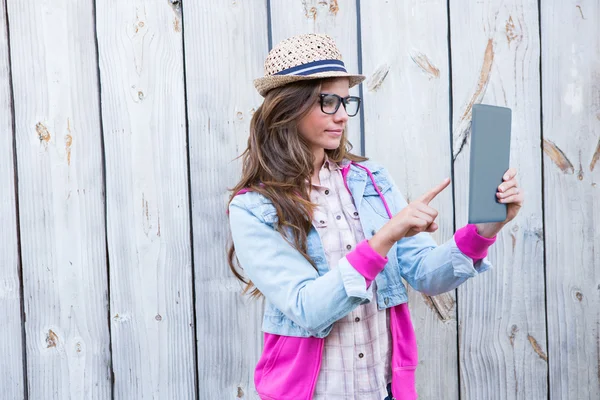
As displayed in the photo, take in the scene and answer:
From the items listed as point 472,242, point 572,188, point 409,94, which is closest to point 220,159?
point 409,94

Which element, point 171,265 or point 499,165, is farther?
point 171,265

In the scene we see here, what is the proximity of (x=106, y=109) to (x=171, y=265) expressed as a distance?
21.5 inches

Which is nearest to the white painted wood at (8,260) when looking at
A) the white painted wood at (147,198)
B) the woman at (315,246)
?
the white painted wood at (147,198)

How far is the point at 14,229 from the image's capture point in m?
1.90

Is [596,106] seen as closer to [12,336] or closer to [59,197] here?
[59,197]

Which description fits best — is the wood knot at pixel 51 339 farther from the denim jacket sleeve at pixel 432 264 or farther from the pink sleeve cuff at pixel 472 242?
the pink sleeve cuff at pixel 472 242

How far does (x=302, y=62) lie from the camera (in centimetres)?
145

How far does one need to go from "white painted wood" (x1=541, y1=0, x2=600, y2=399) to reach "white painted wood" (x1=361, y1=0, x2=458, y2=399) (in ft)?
1.07

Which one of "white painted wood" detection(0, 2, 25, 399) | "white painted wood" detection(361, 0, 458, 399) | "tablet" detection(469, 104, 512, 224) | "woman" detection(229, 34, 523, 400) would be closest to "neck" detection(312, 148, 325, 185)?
"woman" detection(229, 34, 523, 400)

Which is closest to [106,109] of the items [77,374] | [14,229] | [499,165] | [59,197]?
[59,197]

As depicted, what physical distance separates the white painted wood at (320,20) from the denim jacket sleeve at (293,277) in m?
0.64

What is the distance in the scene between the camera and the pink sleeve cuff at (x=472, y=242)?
1388 millimetres

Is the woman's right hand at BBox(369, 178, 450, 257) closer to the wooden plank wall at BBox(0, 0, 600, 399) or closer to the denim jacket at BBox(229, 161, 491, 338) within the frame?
the denim jacket at BBox(229, 161, 491, 338)

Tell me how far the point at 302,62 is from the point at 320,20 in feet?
1.53
